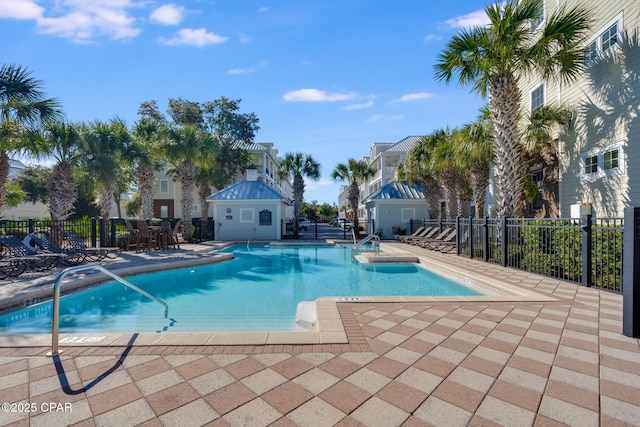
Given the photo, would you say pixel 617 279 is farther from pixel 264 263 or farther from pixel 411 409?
pixel 264 263

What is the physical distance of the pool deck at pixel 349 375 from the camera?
239cm

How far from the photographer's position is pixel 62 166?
13.9 metres

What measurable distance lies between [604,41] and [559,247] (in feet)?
24.7

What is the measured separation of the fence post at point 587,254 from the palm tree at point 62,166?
18461mm

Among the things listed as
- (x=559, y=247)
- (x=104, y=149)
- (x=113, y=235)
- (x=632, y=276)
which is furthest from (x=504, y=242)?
(x=104, y=149)

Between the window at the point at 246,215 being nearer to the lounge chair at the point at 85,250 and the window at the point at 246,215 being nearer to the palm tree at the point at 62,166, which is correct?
the palm tree at the point at 62,166

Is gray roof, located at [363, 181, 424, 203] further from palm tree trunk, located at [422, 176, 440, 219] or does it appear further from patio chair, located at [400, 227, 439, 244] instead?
patio chair, located at [400, 227, 439, 244]

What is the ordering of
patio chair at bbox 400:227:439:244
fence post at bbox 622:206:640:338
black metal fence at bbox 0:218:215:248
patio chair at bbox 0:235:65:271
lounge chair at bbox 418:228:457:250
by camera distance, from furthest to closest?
patio chair at bbox 400:227:439:244 → lounge chair at bbox 418:228:457:250 → black metal fence at bbox 0:218:215:248 → patio chair at bbox 0:235:65:271 → fence post at bbox 622:206:640:338

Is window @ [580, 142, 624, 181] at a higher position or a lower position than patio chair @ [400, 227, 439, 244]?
higher

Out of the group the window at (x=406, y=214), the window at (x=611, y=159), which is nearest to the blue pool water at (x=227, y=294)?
the window at (x=611, y=159)

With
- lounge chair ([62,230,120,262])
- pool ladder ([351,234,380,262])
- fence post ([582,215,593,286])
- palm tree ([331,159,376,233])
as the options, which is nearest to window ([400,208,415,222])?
palm tree ([331,159,376,233])

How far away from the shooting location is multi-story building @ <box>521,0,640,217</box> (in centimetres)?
902

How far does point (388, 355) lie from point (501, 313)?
254cm

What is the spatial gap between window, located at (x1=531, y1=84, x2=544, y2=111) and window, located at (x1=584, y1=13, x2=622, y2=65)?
2382 mm
